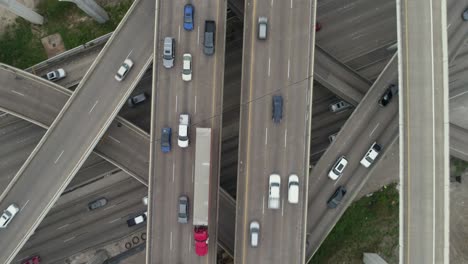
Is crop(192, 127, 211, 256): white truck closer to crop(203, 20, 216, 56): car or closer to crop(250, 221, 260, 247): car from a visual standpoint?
crop(250, 221, 260, 247): car

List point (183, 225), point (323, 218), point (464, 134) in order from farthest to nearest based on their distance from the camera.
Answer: point (464, 134)
point (323, 218)
point (183, 225)

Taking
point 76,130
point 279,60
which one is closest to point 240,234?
point 279,60

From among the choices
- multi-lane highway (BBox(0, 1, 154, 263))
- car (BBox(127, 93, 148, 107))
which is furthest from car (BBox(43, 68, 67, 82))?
car (BBox(127, 93, 148, 107))

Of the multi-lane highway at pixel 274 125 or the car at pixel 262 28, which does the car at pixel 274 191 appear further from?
the car at pixel 262 28

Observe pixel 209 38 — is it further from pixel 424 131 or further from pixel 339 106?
pixel 424 131

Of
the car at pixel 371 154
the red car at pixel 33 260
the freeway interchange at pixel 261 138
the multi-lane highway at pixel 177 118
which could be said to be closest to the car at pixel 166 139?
the multi-lane highway at pixel 177 118

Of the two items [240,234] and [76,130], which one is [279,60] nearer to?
[240,234]
